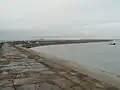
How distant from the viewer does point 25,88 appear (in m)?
6.11

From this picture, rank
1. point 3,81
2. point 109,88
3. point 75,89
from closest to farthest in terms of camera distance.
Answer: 1. point 75,89
2. point 109,88
3. point 3,81

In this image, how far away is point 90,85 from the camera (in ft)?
22.2

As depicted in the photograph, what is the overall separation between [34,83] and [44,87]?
629mm

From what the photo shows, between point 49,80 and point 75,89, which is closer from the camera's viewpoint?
point 75,89

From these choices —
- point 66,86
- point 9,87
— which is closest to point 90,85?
point 66,86

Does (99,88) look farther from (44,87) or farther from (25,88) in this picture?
(25,88)

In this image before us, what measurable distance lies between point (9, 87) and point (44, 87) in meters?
1.02

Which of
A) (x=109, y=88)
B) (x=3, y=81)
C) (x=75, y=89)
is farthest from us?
(x=3, y=81)

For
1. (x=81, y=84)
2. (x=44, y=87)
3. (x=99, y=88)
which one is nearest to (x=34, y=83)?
(x=44, y=87)

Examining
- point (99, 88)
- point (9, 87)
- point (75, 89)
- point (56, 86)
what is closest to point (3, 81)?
point (9, 87)

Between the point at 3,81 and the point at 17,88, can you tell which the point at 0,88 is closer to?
A: the point at 17,88

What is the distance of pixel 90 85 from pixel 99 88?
15.7 inches

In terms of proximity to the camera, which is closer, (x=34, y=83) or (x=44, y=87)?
(x=44, y=87)

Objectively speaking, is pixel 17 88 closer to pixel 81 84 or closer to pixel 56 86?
pixel 56 86
